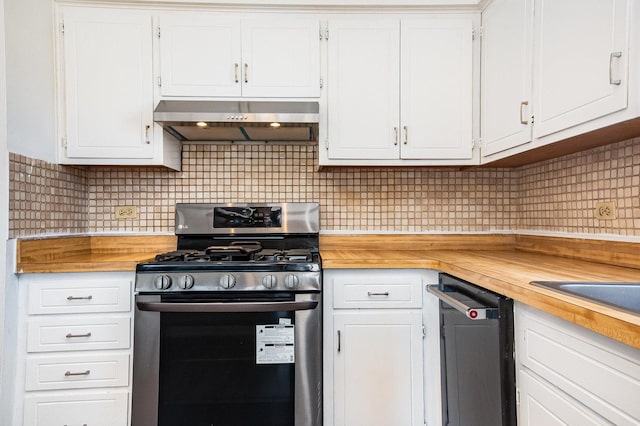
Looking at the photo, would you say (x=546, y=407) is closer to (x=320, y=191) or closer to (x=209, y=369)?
(x=209, y=369)

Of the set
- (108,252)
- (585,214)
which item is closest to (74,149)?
(108,252)

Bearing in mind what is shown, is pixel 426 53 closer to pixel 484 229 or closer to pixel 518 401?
pixel 484 229

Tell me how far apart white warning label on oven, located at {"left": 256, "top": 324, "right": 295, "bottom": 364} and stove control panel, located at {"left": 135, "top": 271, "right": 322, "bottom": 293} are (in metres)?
0.17

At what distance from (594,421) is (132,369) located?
5.19 ft

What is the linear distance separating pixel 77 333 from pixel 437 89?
2.01 metres

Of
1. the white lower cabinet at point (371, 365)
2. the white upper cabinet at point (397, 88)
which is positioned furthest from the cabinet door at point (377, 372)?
the white upper cabinet at point (397, 88)

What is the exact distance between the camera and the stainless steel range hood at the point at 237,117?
1691 millimetres

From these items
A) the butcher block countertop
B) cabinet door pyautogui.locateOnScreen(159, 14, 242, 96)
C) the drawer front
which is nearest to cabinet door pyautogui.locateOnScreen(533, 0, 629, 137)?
the butcher block countertop

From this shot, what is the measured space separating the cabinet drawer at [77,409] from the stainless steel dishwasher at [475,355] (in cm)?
136

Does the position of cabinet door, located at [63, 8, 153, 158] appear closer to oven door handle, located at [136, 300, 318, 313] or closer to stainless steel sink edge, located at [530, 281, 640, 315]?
oven door handle, located at [136, 300, 318, 313]

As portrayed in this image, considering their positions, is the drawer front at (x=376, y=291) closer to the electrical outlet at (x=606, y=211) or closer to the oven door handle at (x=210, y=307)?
the oven door handle at (x=210, y=307)

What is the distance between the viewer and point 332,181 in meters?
2.19

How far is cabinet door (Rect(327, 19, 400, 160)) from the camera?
188 cm

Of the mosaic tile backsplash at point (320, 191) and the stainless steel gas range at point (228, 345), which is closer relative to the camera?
the stainless steel gas range at point (228, 345)
